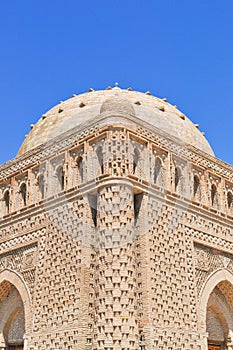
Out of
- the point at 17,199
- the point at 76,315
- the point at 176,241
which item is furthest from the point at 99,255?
the point at 17,199

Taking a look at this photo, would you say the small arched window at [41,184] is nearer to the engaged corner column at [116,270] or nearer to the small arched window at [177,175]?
the engaged corner column at [116,270]

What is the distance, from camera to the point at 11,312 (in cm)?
1292

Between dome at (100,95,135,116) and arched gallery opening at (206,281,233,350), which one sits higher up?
dome at (100,95,135,116)

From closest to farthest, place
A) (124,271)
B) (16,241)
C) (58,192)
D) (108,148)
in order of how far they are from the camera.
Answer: (124,271)
(108,148)
(58,192)
(16,241)

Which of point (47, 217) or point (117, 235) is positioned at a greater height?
point (47, 217)

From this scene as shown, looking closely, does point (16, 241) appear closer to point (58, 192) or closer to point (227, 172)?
point (58, 192)

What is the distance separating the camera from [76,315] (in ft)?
32.9

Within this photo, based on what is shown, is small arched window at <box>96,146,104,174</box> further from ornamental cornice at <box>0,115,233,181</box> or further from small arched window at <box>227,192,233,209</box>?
small arched window at <box>227,192,233,209</box>

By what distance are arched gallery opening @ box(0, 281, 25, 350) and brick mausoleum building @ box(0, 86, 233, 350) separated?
0.03m

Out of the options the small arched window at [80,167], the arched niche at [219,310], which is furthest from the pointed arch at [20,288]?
the arched niche at [219,310]

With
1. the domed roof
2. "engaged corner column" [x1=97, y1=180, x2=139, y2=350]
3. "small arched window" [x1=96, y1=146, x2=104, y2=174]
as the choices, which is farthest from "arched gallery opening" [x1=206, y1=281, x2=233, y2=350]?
"small arched window" [x1=96, y1=146, x2=104, y2=174]

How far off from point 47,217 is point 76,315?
287cm

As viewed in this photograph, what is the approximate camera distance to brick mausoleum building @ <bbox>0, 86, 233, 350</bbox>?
9953 millimetres

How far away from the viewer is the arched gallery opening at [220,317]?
12.6 metres
